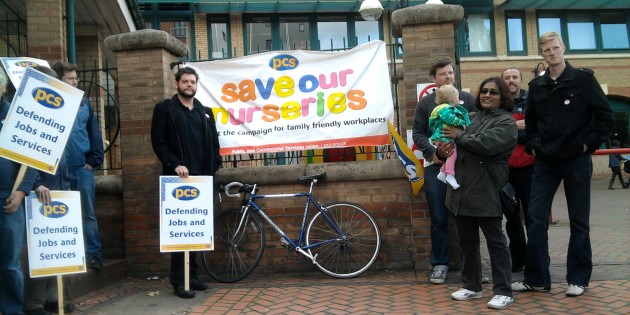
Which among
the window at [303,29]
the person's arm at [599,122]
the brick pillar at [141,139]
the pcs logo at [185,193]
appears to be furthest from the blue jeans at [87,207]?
the window at [303,29]

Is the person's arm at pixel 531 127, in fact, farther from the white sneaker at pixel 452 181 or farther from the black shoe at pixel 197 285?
the black shoe at pixel 197 285

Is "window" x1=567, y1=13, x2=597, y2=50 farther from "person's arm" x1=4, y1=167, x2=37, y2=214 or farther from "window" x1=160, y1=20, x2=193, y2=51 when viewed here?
"person's arm" x1=4, y1=167, x2=37, y2=214

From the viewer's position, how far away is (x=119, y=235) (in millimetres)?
6188

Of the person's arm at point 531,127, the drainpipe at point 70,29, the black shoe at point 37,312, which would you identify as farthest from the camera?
the drainpipe at point 70,29

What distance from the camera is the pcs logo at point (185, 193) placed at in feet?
16.9

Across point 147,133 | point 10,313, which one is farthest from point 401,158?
point 10,313

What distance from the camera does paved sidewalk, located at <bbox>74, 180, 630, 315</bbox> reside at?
4.45m

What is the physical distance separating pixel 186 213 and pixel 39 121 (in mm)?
1562

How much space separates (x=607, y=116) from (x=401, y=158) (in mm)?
1931

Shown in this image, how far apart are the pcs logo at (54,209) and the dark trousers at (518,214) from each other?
395 cm

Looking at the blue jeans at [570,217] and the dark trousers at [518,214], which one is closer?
the blue jeans at [570,217]

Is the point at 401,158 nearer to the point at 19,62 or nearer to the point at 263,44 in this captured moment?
the point at 19,62

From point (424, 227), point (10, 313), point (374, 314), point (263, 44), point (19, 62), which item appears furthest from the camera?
point (263, 44)

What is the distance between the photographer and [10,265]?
3.94 m
